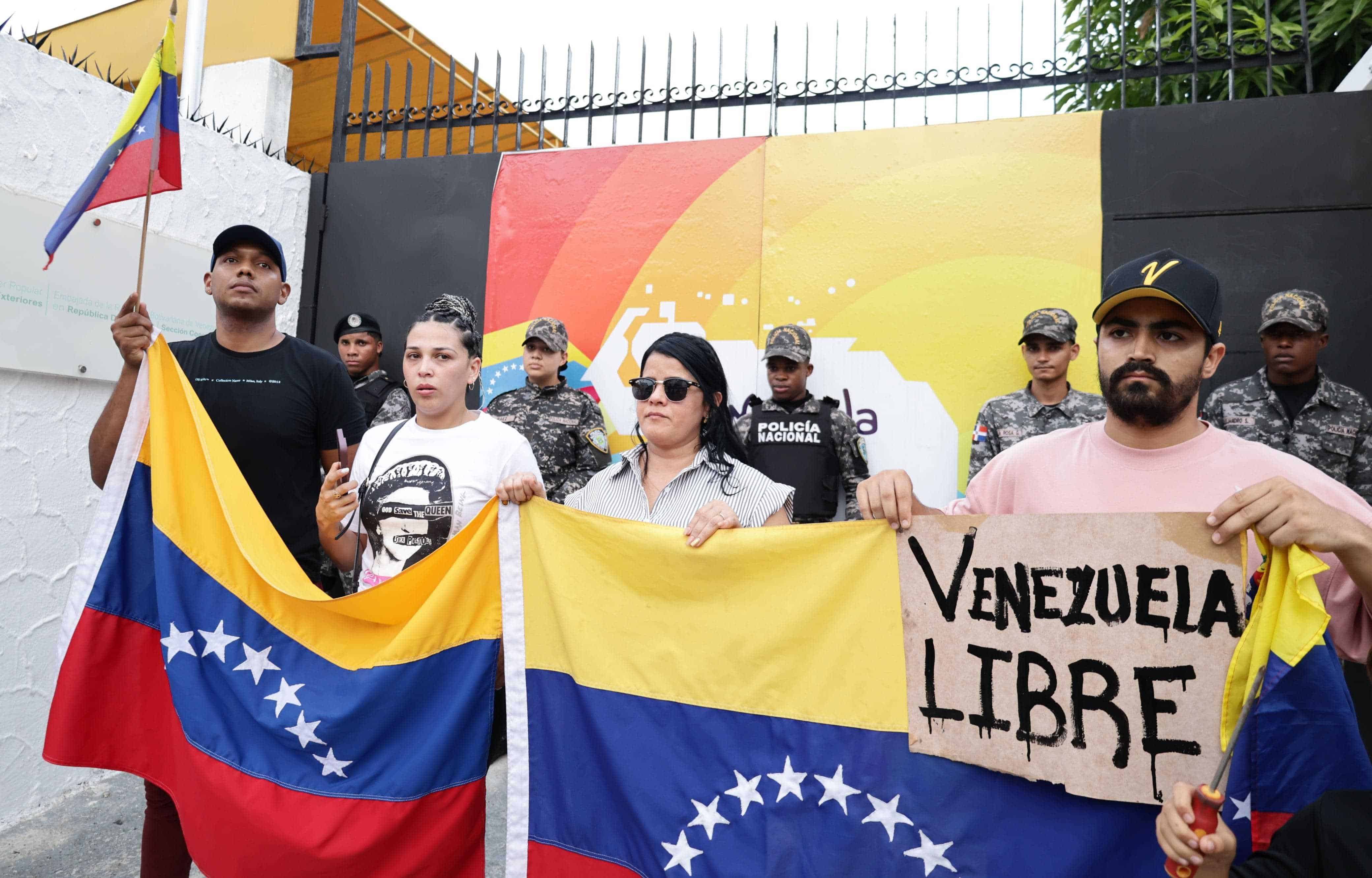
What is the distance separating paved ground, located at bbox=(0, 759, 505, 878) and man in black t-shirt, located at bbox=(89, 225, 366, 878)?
97 centimetres

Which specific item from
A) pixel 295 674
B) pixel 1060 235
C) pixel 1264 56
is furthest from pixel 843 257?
pixel 295 674

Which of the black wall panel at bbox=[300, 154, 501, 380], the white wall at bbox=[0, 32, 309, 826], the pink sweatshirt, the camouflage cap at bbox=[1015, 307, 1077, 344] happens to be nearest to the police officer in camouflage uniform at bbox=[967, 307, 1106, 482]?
the camouflage cap at bbox=[1015, 307, 1077, 344]

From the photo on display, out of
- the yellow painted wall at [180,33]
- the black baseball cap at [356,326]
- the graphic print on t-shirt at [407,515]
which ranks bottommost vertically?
the graphic print on t-shirt at [407,515]

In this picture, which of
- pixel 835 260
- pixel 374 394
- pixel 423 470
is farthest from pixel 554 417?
pixel 423 470

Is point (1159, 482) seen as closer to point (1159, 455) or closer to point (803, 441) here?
point (1159, 455)

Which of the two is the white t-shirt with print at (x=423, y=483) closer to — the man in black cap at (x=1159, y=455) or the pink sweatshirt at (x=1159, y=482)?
the man in black cap at (x=1159, y=455)

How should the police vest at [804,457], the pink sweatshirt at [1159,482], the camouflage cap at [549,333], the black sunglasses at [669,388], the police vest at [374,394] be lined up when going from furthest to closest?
the police vest at [374,394]
the camouflage cap at [549,333]
the police vest at [804,457]
the black sunglasses at [669,388]
the pink sweatshirt at [1159,482]

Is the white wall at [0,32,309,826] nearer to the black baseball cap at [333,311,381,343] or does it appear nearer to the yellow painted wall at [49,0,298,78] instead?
the black baseball cap at [333,311,381,343]

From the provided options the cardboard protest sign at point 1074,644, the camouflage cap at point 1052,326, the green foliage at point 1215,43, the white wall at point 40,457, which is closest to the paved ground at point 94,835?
the white wall at point 40,457

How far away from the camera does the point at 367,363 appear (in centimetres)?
541

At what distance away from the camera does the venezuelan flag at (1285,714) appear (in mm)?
1500

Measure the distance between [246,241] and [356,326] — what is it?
2.71 metres

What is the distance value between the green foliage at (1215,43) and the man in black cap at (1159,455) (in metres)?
3.46

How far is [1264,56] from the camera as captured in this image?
4480mm
